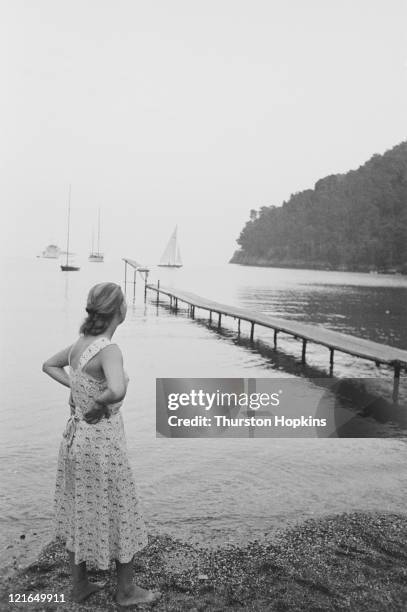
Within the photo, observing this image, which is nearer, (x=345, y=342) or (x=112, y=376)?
(x=112, y=376)

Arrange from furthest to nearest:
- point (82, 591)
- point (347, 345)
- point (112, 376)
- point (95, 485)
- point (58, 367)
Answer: point (347, 345) → point (82, 591) → point (58, 367) → point (95, 485) → point (112, 376)

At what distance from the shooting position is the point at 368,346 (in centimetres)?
1434

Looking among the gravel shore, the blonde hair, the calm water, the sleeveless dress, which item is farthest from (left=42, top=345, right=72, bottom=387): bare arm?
the calm water

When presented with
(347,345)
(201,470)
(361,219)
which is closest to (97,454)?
(201,470)

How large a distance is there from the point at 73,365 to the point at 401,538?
11.5 ft

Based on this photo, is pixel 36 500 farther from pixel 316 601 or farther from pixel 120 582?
pixel 316 601

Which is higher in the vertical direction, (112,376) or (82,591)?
(112,376)

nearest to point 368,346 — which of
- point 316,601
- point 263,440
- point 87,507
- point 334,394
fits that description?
point 334,394

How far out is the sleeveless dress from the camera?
330 centimetres

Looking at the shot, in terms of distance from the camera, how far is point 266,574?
435 cm

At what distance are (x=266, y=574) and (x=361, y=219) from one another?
167696 millimetres

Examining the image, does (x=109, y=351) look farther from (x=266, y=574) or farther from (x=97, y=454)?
(x=266, y=574)

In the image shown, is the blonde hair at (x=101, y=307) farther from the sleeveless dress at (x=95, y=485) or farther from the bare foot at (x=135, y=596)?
the bare foot at (x=135, y=596)

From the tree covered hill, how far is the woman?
150m
